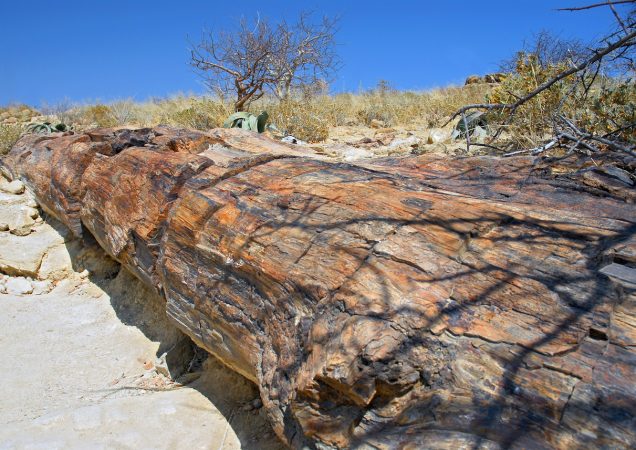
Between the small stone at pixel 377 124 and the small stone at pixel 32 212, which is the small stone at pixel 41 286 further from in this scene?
the small stone at pixel 377 124

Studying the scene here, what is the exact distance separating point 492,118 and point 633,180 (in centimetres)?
341

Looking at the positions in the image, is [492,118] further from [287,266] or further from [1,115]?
[1,115]

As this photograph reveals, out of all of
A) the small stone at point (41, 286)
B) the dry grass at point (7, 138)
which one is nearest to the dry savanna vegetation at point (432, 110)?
the dry grass at point (7, 138)

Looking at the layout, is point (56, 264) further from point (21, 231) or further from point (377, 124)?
point (377, 124)

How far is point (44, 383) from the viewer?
10.2 feet

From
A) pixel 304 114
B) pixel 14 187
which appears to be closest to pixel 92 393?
pixel 14 187

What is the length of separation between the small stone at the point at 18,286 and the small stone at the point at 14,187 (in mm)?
1510

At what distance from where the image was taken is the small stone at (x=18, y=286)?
426cm

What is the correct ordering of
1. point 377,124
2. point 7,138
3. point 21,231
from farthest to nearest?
point 377,124 → point 7,138 → point 21,231

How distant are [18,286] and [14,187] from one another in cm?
168

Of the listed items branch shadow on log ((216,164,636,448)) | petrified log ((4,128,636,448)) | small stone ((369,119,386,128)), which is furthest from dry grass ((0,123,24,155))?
branch shadow on log ((216,164,636,448))

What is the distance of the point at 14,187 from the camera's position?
5.49 meters

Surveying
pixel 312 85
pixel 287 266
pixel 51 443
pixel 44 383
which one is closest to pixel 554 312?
pixel 287 266

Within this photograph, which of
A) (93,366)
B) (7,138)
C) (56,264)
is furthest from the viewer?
(7,138)
